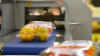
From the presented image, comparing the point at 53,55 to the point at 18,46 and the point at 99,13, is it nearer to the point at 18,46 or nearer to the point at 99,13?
the point at 18,46

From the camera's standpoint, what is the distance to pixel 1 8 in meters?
1.28

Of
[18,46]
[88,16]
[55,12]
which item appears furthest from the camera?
[88,16]

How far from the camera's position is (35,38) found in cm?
112

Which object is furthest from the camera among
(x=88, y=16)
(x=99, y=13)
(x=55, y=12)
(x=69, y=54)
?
(x=99, y=13)

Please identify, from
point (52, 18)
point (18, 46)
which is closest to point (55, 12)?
point (52, 18)

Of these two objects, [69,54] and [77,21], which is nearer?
[69,54]

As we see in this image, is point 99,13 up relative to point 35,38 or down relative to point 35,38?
up

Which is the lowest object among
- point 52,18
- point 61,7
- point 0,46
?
point 0,46

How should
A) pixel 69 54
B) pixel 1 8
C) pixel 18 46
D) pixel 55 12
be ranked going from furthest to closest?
pixel 55 12 → pixel 1 8 → pixel 18 46 → pixel 69 54

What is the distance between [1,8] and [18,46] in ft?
1.67

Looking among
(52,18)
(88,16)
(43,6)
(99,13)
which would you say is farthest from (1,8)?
(99,13)

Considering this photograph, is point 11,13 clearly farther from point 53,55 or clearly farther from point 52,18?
point 53,55

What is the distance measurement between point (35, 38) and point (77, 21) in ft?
2.96

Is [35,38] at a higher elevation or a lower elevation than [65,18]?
lower
